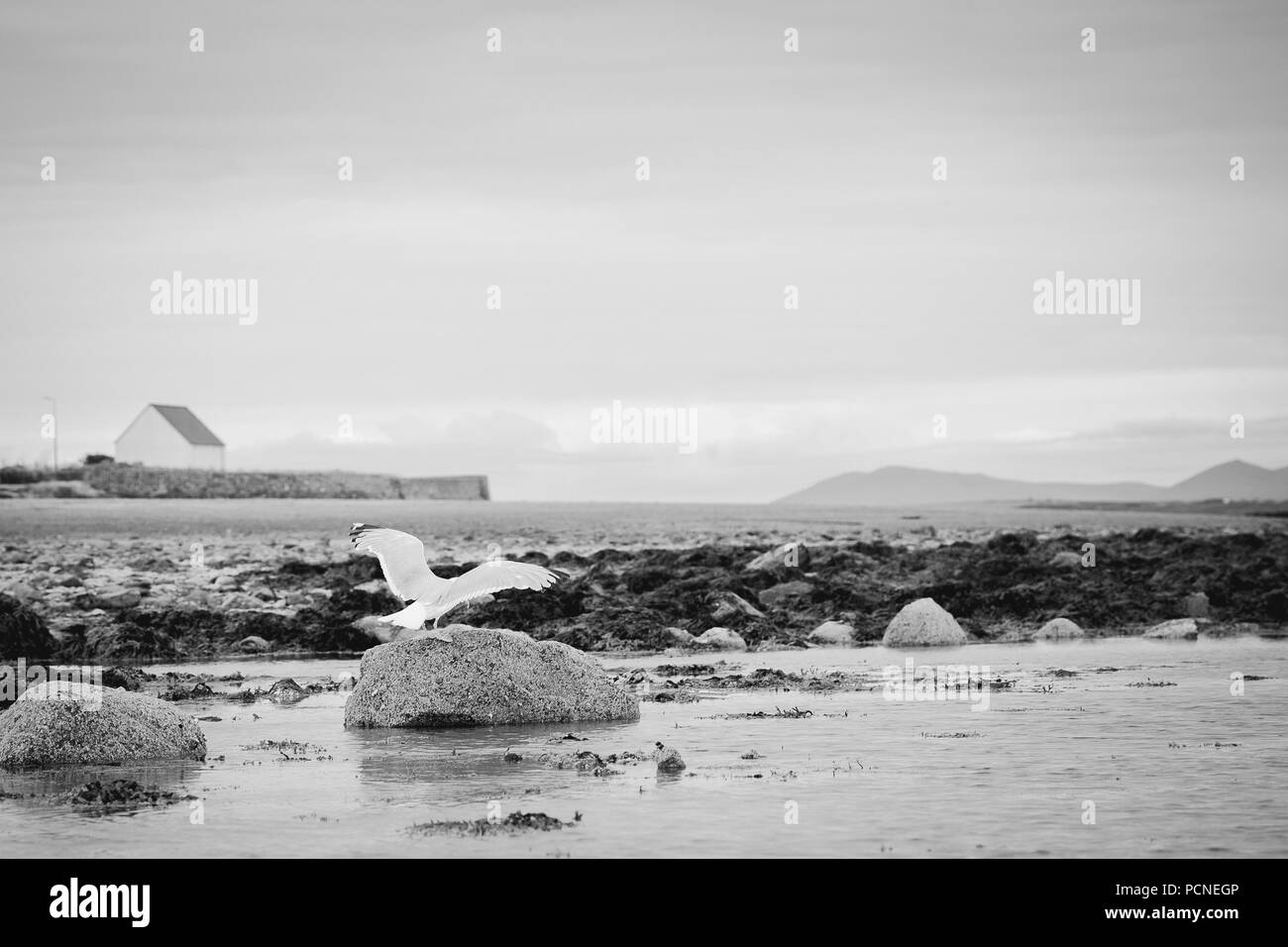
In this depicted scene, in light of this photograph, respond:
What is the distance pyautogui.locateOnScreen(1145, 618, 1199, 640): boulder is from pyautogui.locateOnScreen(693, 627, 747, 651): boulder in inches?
323

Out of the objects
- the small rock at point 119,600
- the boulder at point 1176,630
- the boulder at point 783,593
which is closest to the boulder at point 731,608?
the boulder at point 783,593

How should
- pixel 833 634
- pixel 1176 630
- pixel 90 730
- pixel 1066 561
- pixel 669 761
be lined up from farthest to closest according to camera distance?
pixel 1066 561 → pixel 1176 630 → pixel 833 634 → pixel 90 730 → pixel 669 761

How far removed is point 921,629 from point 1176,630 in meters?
5.61

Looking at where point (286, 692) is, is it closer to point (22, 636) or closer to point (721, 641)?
point (22, 636)

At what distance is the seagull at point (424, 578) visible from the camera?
15.4 metres

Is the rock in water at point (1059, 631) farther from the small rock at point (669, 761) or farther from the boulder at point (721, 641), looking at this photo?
the small rock at point (669, 761)

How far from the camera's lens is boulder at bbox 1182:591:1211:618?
32.3 metres

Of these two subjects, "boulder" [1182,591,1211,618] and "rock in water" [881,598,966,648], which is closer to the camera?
"rock in water" [881,598,966,648]

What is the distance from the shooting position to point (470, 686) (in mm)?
17000

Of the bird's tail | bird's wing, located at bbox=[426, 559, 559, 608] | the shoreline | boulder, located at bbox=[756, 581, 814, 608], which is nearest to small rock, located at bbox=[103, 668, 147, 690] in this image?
the shoreline

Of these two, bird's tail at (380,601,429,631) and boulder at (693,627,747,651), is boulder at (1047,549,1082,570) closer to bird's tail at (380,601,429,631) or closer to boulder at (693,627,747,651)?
boulder at (693,627,747,651)

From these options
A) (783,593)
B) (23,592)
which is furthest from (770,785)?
(23,592)

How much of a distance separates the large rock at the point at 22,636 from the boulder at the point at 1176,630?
2010 cm
